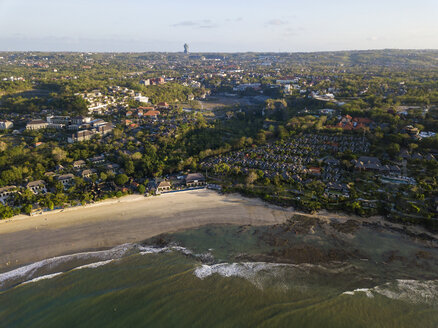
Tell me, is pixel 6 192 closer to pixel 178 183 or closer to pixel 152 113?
pixel 178 183

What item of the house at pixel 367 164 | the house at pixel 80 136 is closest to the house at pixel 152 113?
the house at pixel 80 136

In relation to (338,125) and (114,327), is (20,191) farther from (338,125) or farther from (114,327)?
(338,125)

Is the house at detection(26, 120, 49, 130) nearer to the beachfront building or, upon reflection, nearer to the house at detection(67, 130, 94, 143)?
the house at detection(67, 130, 94, 143)

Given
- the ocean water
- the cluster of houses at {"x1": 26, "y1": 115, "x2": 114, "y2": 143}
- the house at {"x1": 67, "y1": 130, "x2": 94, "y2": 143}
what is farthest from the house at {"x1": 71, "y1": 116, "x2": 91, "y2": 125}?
the ocean water

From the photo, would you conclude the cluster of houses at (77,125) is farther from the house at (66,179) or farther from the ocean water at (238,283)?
the ocean water at (238,283)

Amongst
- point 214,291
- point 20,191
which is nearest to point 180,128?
point 20,191

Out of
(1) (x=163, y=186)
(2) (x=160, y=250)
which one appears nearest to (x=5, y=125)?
(1) (x=163, y=186)
